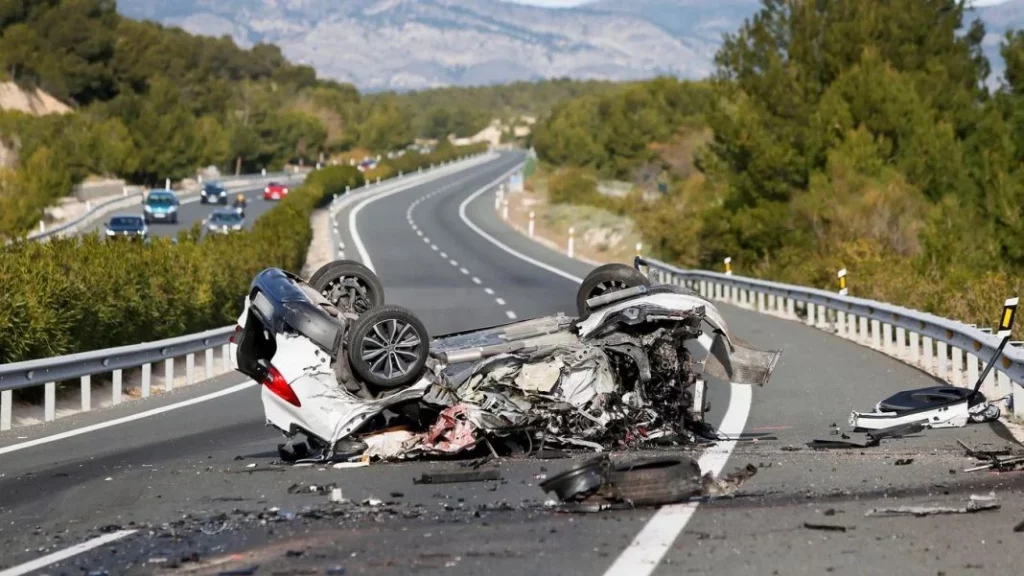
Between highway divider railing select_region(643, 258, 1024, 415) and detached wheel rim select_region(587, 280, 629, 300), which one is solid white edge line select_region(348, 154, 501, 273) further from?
detached wheel rim select_region(587, 280, 629, 300)

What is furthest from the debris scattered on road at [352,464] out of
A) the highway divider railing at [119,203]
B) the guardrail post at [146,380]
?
the highway divider railing at [119,203]

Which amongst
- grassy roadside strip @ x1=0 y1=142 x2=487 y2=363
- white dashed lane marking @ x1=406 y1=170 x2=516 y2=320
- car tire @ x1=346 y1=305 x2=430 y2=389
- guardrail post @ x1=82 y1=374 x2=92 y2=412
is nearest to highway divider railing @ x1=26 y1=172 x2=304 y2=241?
white dashed lane marking @ x1=406 y1=170 x2=516 y2=320

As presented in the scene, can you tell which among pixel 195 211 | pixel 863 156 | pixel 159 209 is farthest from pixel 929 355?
pixel 195 211

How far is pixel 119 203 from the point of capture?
88.2 metres

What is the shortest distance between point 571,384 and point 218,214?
6380cm

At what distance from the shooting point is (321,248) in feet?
206

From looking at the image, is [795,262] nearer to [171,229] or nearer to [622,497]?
[622,497]

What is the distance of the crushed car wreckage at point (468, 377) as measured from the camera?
11.8 meters

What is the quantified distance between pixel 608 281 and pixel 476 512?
15.2 feet

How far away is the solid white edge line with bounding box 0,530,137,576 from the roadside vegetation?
72.1 feet

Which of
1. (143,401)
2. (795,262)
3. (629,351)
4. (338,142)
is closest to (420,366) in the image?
(629,351)

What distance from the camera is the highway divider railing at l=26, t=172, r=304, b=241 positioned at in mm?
67062

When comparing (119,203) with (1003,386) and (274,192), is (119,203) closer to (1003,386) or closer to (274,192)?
(274,192)

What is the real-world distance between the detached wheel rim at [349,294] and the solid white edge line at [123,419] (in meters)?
3.41
